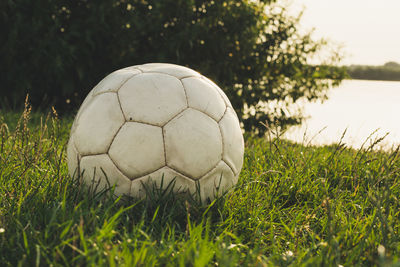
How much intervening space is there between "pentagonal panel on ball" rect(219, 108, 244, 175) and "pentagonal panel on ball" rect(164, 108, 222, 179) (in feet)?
0.20

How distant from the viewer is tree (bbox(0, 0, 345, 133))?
16.4 ft

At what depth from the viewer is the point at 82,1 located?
5387 mm

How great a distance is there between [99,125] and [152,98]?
0.34 metres

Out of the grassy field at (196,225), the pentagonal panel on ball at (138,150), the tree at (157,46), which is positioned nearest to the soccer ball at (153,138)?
the pentagonal panel on ball at (138,150)

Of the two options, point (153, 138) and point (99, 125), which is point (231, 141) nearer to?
point (153, 138)

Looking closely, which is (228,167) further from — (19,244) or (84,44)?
(84,44)

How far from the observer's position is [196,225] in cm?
200

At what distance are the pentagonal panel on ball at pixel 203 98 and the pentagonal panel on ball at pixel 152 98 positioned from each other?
1.9 inches

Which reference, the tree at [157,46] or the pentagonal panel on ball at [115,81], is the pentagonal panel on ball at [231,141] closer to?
the pentagonal panel on ball at [115,81]

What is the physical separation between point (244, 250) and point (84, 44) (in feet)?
14.1

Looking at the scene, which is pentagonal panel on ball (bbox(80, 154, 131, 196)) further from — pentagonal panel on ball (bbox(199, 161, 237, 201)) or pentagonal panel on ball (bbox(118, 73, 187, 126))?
pentagonal panel on ball (bbox(199, 161, 237, 201))

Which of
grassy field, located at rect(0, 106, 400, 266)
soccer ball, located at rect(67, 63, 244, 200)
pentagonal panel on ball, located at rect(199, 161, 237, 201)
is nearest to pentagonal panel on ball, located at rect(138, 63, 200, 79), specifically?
soccer ball, located at rect(67, 63, 244, 200)

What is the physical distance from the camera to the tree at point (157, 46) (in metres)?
5.01

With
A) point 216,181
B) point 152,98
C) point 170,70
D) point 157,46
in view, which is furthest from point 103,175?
point 157,46
